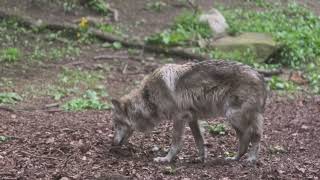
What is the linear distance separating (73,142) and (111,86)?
210 inches

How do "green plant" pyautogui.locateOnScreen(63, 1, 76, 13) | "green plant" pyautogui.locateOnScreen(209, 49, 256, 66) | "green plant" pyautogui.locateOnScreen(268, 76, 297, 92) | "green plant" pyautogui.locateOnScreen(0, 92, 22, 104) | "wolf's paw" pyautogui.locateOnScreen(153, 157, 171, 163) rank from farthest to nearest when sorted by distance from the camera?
1. "green plant" pyautogui.locateOnScreen(63, 1, 76, 13)
2. "green plant" pyautogui.locateOnScreen(209, 49, 256, 66)
3. "green plant" pyautogui.locateOnScreen(268, 76, 297, 92)
4. "green plant" pyautogui.locateOnScreen(0, 92, 22, 104)
5. "wolf's paw" pyautogui.locateOnScreen(153, 157, 171, 163)

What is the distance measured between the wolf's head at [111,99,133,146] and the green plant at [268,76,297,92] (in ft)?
20.6

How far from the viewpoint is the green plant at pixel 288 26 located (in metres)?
15.7

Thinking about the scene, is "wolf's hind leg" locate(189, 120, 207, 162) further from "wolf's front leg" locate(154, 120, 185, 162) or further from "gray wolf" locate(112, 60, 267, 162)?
"wolf's front leg" locate(154, 120, 185, 162)

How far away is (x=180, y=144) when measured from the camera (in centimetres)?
768

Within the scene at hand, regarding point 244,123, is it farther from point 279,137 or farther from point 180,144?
point 279,137

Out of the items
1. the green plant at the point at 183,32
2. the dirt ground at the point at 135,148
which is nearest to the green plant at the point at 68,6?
the green plant at the point at 183,32

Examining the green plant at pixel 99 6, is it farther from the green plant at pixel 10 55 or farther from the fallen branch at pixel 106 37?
the green plant at pixel 10 55

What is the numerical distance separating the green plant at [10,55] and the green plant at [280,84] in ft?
20.1

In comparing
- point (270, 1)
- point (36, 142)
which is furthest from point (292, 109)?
point (270, 1)

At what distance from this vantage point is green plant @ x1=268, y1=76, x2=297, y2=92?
13.4m

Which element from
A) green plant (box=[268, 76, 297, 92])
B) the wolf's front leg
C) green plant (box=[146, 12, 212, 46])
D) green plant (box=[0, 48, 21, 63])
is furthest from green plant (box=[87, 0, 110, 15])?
the wolf's front leg

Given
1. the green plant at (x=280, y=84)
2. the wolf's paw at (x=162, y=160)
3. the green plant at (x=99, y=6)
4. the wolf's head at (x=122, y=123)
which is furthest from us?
the green plant at (x=99, y=6)

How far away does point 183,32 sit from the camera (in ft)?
56.8
